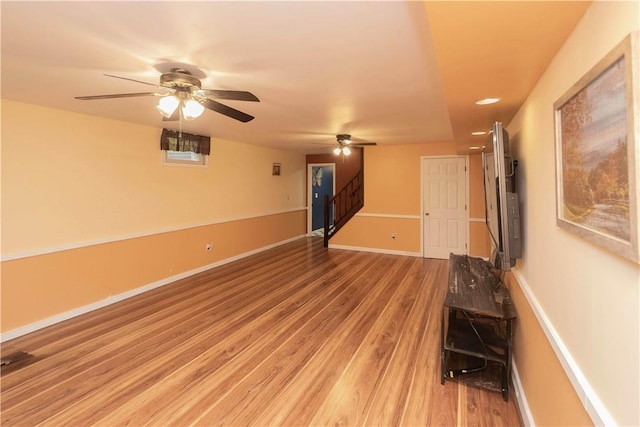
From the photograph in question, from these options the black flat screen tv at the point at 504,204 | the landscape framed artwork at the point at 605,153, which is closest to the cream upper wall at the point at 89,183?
the black flat screen tv at the point at 504,204

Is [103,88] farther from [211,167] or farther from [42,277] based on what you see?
[211,167]

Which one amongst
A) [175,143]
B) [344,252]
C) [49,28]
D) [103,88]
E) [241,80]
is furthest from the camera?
[344,252]

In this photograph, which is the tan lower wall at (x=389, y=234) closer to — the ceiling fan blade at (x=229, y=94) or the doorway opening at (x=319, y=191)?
the doorway opening at (x=319, y=191)

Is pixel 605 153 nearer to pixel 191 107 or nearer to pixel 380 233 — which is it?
pixel 191 107

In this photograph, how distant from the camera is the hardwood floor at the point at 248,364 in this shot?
1956mm

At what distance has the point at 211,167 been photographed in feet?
17.1

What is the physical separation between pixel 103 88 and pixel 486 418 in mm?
3787

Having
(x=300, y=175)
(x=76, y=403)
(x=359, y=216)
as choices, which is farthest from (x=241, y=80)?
(x=300, y=175)

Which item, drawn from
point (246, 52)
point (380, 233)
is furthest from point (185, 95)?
point (380, 233)

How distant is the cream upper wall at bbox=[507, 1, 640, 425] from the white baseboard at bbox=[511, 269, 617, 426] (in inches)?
0.5

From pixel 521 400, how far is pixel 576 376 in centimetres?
117

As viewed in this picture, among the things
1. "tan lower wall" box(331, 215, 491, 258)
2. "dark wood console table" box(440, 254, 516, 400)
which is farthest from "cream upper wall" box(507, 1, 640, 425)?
"tan lower wall" box(331, 215, 491, 258)

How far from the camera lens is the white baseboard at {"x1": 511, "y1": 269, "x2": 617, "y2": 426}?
0.91m

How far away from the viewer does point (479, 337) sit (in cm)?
236
